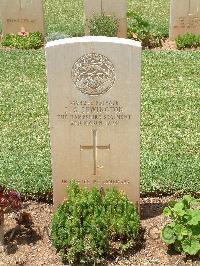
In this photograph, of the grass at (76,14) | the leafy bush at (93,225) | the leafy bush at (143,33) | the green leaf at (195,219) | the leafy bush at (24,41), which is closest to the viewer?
the green leaf at (195,219)

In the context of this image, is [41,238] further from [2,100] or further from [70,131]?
[2,100]

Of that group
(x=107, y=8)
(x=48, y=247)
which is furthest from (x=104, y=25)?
(x=48, y=247)

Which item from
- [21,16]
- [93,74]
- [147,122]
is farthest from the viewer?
[21,16]

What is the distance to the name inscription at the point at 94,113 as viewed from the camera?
188 inches

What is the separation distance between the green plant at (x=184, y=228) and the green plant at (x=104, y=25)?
638 cm

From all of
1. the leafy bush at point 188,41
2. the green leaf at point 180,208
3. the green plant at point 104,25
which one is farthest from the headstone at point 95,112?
the leafy bush at point 188,41

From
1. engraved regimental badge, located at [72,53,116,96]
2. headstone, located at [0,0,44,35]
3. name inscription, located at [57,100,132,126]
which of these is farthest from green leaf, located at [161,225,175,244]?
headstone, located at [0,0,44,35]

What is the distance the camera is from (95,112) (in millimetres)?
4820

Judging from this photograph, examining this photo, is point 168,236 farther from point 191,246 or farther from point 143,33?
point 143,33

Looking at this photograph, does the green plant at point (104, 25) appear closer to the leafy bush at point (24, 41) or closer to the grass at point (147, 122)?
the grass at point (147, 122)

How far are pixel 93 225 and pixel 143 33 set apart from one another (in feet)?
22.8

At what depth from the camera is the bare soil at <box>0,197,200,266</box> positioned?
15.8 ft

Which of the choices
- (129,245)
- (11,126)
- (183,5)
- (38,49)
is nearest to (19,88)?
(11,126)

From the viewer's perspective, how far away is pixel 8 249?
4969 mm
